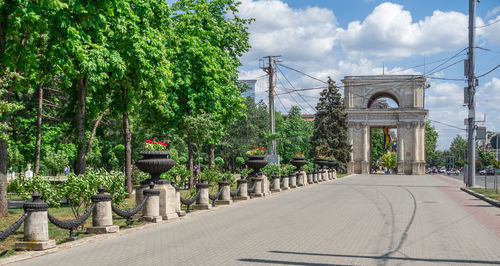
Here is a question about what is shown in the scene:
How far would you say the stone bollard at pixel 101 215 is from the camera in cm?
1119

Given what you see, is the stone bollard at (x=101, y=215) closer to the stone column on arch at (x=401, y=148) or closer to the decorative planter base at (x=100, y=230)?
the decorative planter base at (x=100, y=230)

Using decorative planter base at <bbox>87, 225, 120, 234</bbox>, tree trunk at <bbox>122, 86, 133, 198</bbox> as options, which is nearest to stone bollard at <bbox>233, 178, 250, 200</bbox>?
tree trunk at <bbox>122, 86, 133, 198</bbox>

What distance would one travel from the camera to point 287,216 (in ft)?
49.5

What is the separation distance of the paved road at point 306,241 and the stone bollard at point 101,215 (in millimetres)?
493

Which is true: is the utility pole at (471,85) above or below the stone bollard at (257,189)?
above

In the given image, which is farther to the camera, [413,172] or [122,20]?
[413,172]

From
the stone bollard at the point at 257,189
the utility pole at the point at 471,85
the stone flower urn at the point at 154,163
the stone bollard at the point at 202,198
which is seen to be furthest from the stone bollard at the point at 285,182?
the stone flower urn at the point at 154,163

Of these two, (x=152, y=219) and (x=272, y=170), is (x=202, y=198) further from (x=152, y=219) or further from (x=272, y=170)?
(x=272, y=170)

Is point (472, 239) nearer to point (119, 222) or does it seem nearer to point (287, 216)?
point (287, 216)

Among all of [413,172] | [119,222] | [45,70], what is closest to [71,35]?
[45,70]

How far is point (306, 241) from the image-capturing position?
10.3 metres

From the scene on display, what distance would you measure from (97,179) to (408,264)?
310 inches

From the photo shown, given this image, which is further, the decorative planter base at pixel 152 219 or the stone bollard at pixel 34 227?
the decorative planter base at pixel 152 219

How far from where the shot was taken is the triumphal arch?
78062mm
